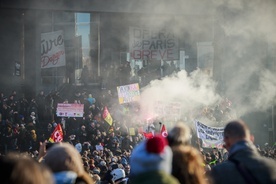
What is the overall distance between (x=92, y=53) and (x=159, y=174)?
22.6 metres

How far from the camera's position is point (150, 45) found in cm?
2247

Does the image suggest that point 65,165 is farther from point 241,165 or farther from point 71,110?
point 71,110

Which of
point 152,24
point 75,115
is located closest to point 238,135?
point 75,115

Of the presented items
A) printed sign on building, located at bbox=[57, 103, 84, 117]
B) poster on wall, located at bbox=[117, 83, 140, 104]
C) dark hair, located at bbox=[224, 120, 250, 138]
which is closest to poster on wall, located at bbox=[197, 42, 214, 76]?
poster on wall, located at bbox=[117, 83, 140, 104]

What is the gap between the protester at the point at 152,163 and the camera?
241 cm

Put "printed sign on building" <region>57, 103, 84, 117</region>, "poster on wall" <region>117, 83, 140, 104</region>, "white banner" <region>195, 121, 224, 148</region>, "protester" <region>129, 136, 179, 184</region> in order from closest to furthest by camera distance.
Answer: "protester" <region>129, 136, 179, 184</region> < "white banner" <region>195, 121, 224, 148</region> < "printed sign on building" <region>57, 103, 84, 117</region> < "poster on wall" <region>117, 83, 140, 104</region>

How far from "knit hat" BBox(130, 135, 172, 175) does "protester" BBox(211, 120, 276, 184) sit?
37.2 inches

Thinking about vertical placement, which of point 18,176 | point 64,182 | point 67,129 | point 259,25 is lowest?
point 67,129

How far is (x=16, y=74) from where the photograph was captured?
23.6 meters

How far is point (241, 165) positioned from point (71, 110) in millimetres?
15047

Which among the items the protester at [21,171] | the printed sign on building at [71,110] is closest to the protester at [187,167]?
the protester at [21,171]

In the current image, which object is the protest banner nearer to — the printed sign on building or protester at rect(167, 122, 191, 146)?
the printed sign on building

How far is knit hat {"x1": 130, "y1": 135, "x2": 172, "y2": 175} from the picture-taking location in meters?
2.44

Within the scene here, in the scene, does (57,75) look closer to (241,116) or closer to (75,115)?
(75,115)
